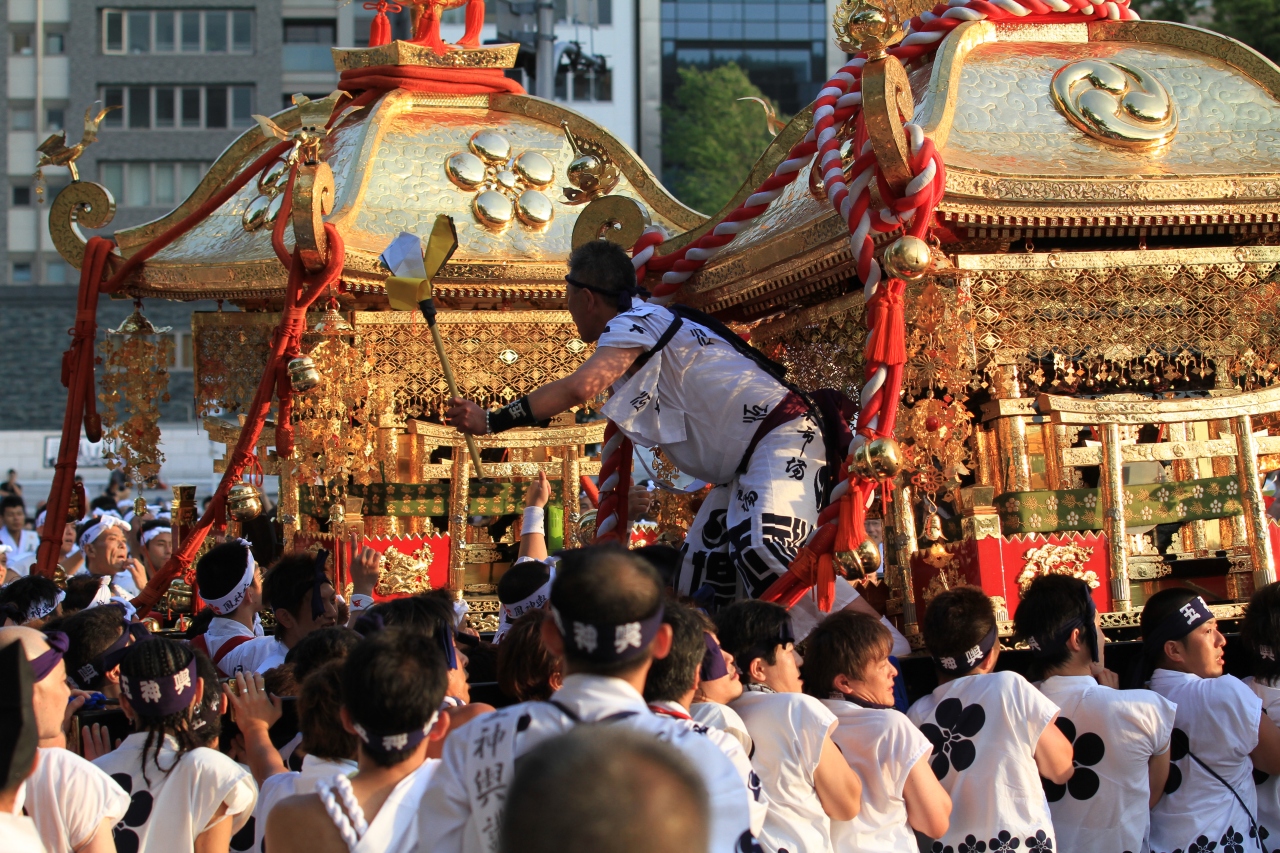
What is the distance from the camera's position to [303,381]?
719 centimetres

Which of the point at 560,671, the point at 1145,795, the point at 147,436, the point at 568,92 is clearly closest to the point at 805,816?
the point at 560,671

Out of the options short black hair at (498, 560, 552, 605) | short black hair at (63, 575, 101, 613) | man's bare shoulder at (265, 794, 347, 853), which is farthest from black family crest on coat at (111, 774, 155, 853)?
short black hair at (63, 575, 101, 613)

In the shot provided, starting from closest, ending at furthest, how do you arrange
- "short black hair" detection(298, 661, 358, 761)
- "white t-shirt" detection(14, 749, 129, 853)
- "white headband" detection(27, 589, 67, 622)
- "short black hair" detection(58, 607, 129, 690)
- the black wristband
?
1. "white t-shirt" detection(14, 749, 129, 853)
2. "short black hair" detection(298, 661, 358, 761)
3. "short black hair" detection(58, 607, 129, 690)
4. the black wristband
5. "white headband" detection(27, 589, 67, 622)

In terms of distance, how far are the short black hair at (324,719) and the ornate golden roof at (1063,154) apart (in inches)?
138

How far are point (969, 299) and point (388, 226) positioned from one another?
4.20m

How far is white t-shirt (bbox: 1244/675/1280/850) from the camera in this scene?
4488 mm

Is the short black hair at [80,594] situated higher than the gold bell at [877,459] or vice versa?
the gold bell at [877,459]

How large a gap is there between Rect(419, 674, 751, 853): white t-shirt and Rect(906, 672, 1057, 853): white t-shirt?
1.61 meters

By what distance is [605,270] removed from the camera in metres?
5.08

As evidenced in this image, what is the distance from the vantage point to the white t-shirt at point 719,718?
3.17 meters

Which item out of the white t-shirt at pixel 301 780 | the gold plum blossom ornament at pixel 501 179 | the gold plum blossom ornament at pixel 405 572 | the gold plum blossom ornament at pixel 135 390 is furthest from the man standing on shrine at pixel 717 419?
the gold plum blossom ornament at pixel 135 390

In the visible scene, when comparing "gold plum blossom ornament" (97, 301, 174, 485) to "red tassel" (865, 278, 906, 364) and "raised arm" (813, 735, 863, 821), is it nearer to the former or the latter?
"red tassel" (865, 278, 906, 364)

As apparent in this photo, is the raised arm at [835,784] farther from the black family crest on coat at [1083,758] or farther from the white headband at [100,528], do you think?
the white headband at [100,528]

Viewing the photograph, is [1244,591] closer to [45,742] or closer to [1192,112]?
[1192,112]
